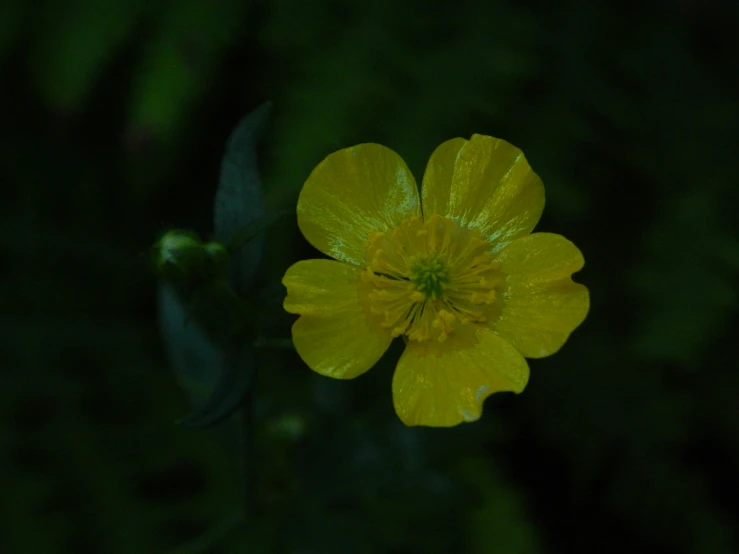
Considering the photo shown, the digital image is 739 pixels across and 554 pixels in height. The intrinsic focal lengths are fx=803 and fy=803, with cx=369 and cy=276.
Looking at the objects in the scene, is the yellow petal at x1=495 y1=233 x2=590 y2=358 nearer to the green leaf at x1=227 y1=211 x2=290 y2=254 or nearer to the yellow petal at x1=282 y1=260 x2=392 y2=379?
the yellow petal at x1=282 y1=260 x2=392 y2=379

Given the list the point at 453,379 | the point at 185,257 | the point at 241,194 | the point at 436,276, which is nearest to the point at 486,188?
the point at 436,276

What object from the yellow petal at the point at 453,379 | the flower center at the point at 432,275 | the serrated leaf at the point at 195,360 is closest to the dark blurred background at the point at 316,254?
the serrated leaf at the point at 195,360

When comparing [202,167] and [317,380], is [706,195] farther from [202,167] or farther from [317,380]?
[202,167]

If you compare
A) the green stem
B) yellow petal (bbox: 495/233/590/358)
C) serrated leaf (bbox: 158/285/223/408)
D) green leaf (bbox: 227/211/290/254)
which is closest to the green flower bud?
green leaf (bbox: 227/211/290/254)

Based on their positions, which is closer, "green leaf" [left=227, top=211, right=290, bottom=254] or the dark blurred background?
"green leaf" [left=227, top=211, right=290, bottom=254]

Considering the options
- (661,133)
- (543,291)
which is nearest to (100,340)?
(543,291)

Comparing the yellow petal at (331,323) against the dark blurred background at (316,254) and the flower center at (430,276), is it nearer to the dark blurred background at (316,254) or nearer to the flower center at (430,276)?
the flower center at (430,276)
